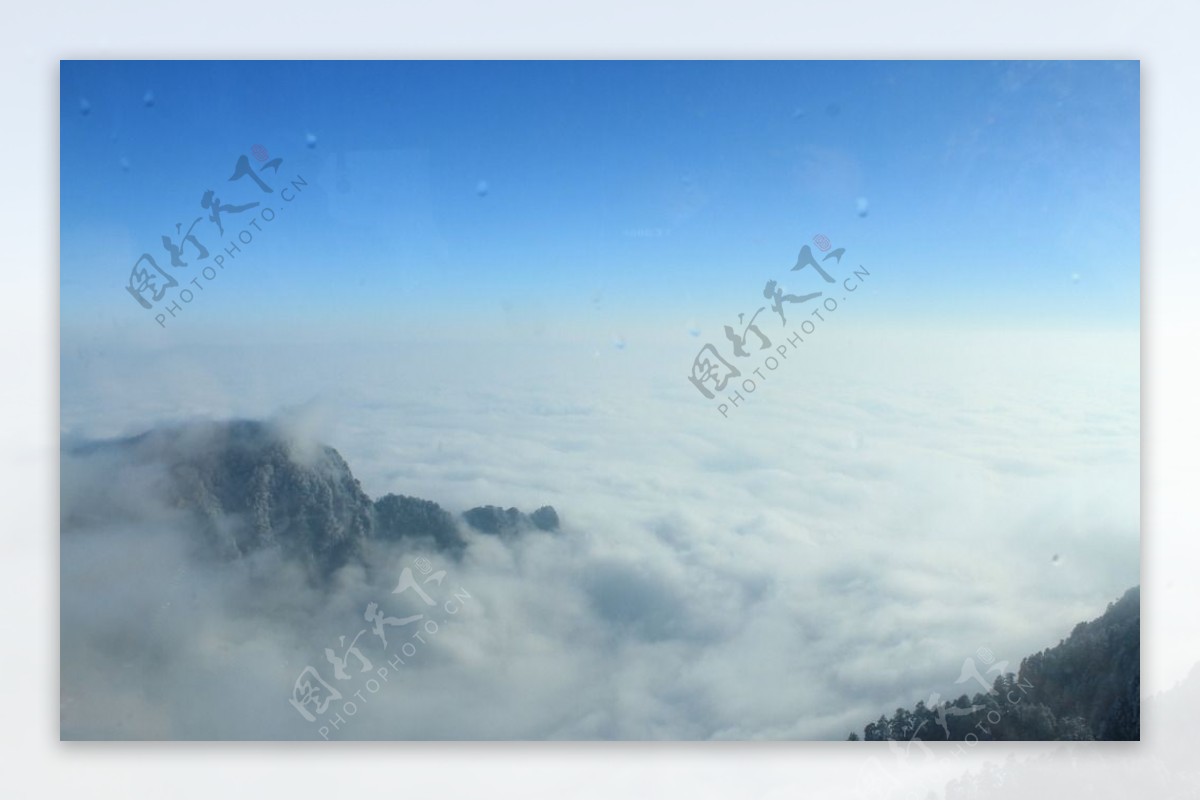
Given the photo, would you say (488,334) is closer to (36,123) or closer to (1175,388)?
(36,123)

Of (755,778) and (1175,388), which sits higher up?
(1175,388)

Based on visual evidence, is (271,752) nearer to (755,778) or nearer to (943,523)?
(755,778)

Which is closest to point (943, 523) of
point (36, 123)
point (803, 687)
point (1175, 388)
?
point (803, 687)

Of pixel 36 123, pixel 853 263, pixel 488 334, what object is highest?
pixel 36 123

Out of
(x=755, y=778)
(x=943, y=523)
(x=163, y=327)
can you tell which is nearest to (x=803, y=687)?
(x=755, y=778)

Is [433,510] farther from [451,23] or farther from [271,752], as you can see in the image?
[451,23]

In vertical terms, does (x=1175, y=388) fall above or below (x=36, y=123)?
below

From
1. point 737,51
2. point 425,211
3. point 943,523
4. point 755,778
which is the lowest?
point 755,778
